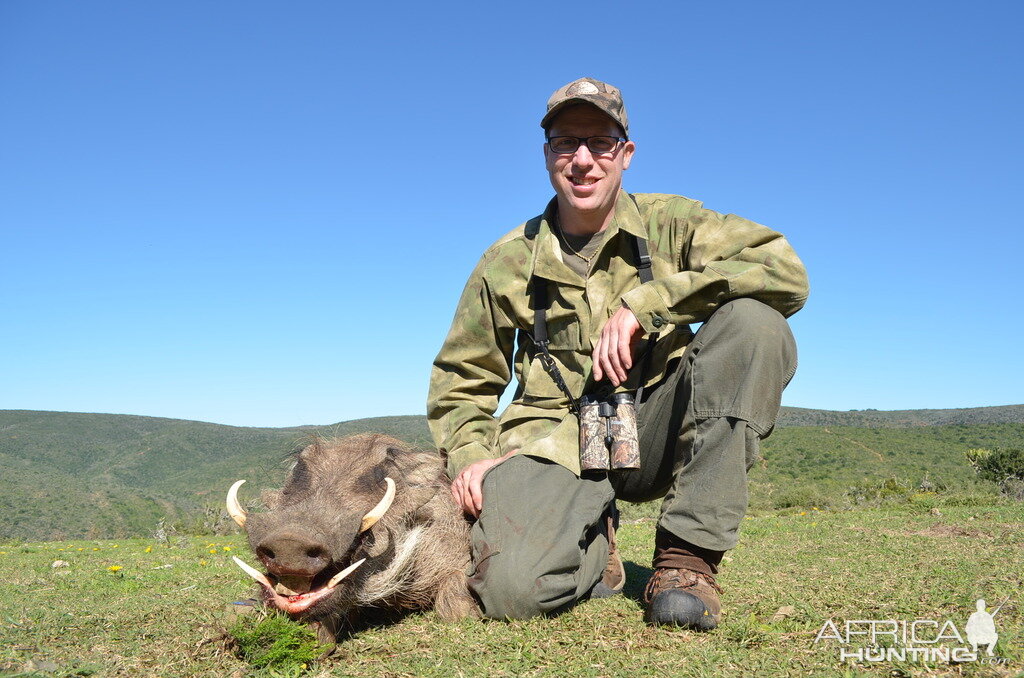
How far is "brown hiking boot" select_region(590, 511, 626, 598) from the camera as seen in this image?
12.2 feet

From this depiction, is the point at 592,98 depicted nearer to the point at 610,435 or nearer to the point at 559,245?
the point at 559,245

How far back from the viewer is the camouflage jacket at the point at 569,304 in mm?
3527

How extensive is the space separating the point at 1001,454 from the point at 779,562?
10.4 metres

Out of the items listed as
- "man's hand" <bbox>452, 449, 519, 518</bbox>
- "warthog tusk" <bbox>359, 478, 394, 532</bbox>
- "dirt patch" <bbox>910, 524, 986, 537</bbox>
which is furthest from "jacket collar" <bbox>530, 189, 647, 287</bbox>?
"dirt patch" <bbox>910, 524, 986, 537</bbox>

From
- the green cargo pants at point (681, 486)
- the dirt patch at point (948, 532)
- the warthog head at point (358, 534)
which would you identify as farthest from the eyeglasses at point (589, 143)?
the dirt patch at point (948, 532)

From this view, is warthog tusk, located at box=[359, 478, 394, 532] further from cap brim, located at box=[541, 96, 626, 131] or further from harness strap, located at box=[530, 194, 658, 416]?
cap brim, located at box=[541, 96, 626, 131]

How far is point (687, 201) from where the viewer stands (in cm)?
399

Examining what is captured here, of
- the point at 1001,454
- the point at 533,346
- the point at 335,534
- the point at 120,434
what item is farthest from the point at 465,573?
the point at 120,434

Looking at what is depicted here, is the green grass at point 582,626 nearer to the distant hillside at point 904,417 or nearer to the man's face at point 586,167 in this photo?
the man's face at point 586,167

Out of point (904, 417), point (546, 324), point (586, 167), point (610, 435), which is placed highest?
point (586, 167)

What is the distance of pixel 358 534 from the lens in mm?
2990

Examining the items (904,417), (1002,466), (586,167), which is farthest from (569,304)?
(904,417)

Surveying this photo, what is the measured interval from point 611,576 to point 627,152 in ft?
7.38

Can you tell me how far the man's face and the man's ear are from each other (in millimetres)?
36
